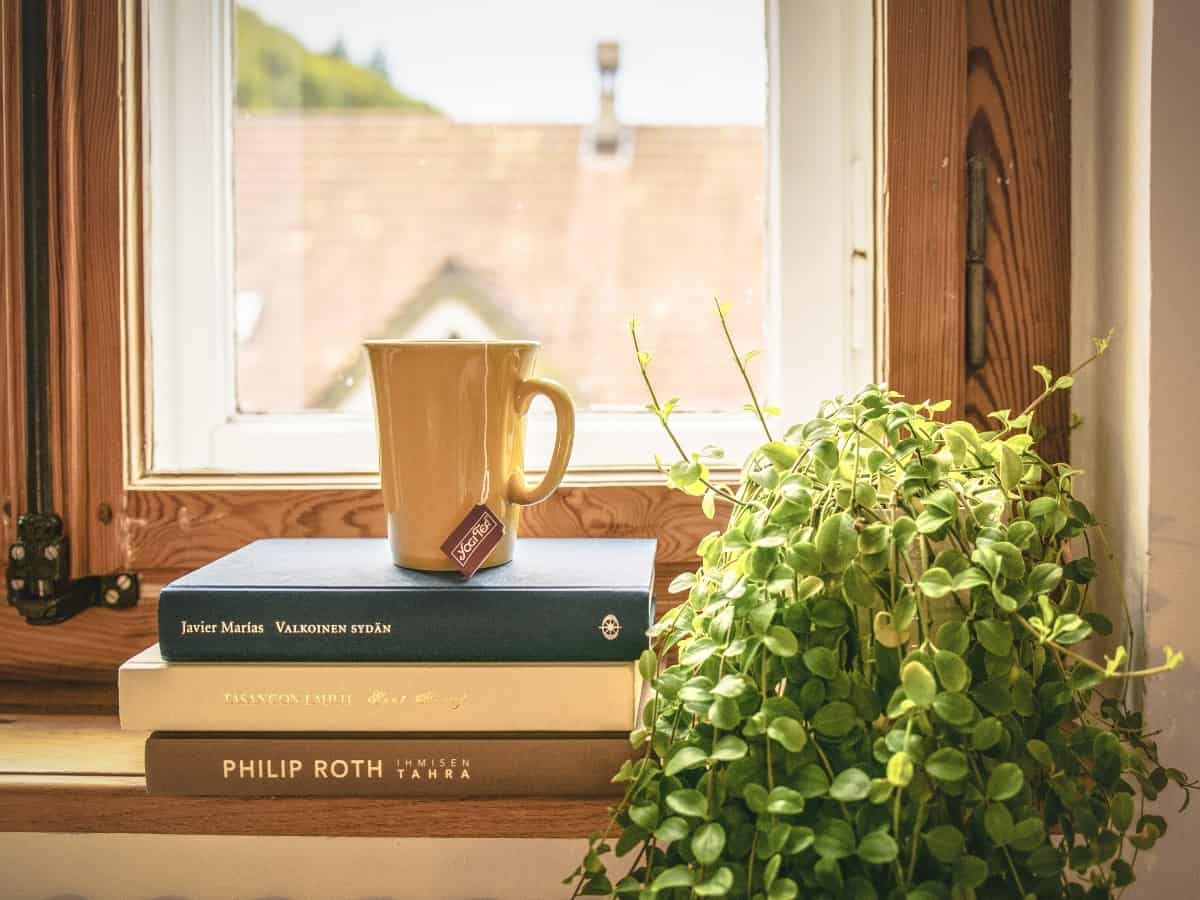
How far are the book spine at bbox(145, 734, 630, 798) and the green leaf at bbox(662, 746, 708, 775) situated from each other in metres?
0.11

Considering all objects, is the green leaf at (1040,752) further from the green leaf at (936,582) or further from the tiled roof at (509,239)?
the tiled roof at (509,239)

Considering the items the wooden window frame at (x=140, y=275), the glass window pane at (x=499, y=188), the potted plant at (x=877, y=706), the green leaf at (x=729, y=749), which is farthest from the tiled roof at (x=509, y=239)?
the green leaf at (x=729, y=749)

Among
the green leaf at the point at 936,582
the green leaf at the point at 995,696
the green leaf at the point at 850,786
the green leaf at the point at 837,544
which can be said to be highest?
the green leaf at the point at 837,544

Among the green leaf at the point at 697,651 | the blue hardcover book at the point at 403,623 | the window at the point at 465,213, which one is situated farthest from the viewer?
the window at the point at 465,213

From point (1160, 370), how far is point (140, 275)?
0.97 meters

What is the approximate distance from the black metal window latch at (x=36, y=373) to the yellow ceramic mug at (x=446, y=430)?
1.35 ft

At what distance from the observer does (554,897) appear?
1.07 meters

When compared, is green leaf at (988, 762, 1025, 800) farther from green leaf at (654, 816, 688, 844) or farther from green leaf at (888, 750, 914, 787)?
green leaf at (654, 816, 688, 844)

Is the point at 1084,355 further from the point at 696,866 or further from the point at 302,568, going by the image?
the point at 302,568

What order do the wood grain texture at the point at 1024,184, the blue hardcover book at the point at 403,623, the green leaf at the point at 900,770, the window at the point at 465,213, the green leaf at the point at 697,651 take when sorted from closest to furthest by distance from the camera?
1. the green leaf at the point at 900,770
2. the green leaf at the point at 697,651
3. the blue hardcover book at the point at 403,623
4. the wood grain texture at the point at 1024,184
5. the window at the point at 465,213

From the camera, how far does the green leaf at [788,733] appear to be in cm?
63

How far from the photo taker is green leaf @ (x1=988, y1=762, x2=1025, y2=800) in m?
0.61

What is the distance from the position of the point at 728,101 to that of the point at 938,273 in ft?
1.29

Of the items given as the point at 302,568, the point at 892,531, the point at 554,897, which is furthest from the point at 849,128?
the point at 554,897
